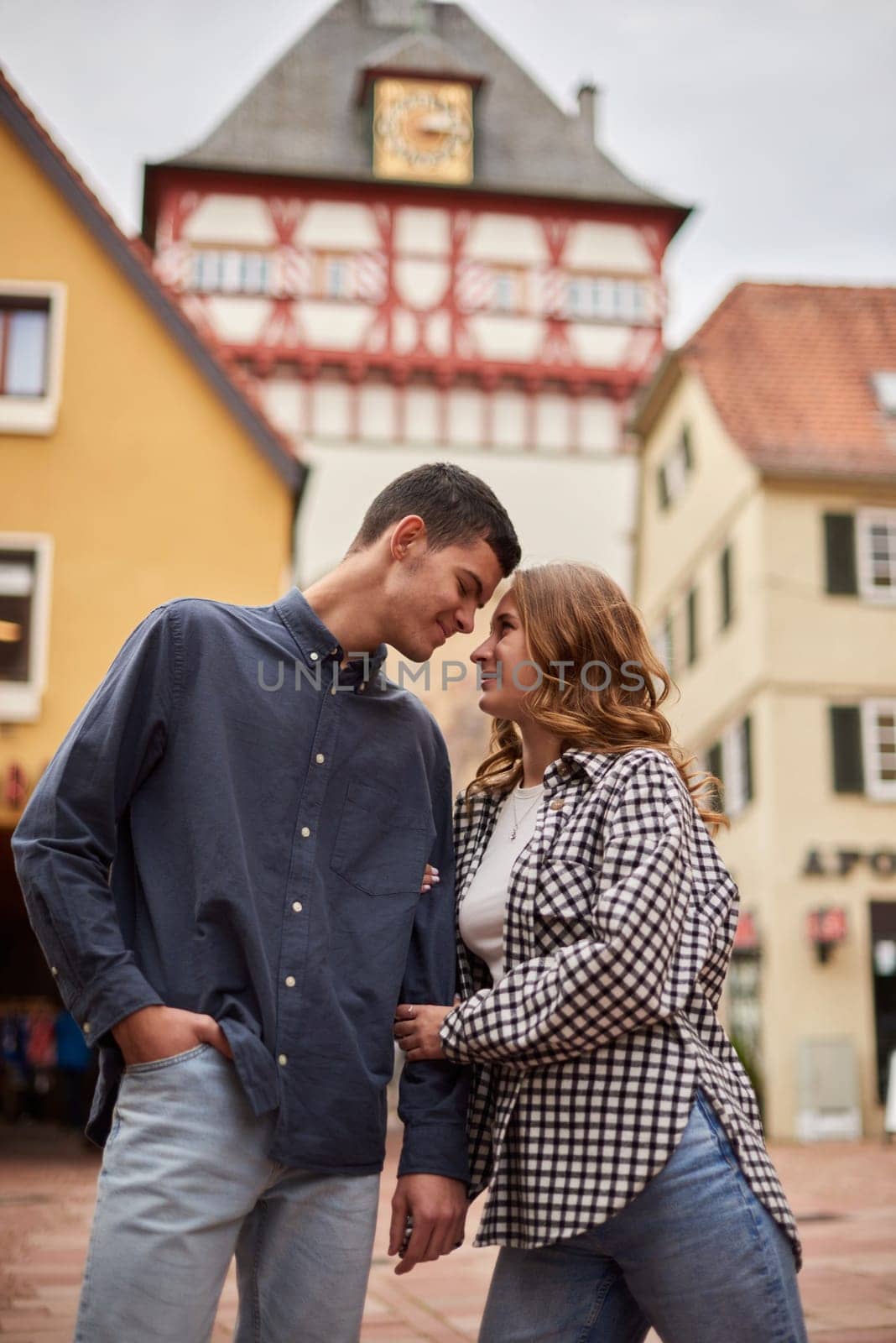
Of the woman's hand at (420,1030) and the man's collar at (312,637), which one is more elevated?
the man's collar at (312,637)

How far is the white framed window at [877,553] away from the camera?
21422 mm

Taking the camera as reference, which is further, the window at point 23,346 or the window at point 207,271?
the window at point 207,271

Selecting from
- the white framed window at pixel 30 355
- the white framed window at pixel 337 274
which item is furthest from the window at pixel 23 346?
the white framed window at pixel 337 274

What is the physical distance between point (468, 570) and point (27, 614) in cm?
1090

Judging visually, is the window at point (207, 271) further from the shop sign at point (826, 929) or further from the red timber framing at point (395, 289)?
the shop sign at point (826, 929)

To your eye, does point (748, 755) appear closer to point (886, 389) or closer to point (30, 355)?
point (886, 389)

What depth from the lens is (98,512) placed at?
13383 millimetres

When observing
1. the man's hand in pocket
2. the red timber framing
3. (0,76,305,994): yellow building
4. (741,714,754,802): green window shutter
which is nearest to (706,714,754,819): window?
(741,714,754,802): green window shutter

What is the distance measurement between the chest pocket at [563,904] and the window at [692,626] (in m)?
22.0

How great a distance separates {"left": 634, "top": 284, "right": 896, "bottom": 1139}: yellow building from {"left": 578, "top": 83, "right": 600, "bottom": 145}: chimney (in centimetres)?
1125

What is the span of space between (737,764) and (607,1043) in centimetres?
2030

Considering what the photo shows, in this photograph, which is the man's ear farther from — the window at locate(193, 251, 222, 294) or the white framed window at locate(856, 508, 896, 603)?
the window at locate(193, 251, 222, 294)

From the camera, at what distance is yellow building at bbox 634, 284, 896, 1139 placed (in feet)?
65.4

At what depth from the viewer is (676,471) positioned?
25.5 meters
